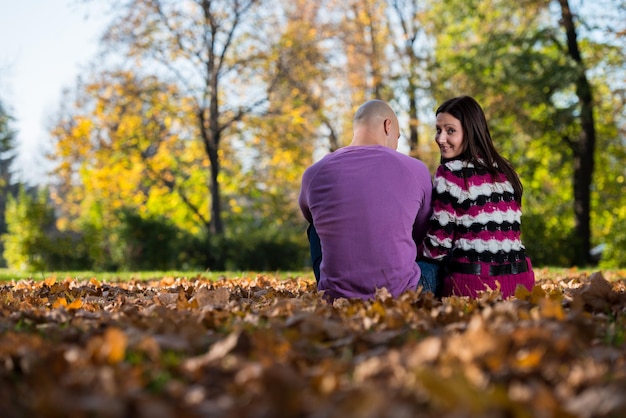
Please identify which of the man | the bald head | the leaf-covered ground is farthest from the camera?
the bald head

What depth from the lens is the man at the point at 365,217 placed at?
13.2 feet

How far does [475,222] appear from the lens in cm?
452

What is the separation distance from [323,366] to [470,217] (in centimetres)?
279

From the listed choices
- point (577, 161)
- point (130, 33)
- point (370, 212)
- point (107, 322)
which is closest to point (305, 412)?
point (107, 322)

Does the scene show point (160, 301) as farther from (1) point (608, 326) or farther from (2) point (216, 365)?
(1) point (608, 326)

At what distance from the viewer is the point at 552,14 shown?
61.4ft

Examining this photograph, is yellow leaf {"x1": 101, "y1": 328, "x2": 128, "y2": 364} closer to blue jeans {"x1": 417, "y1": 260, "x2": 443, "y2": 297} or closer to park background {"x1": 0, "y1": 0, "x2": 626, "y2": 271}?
blue jeans {"x1": 417, "y1": 260, "x2": 443, "y2": 297}

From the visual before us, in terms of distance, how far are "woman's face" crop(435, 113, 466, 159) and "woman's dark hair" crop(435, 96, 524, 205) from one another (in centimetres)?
3

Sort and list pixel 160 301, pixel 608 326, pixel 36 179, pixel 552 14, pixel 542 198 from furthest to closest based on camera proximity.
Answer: pixel 36 179, pixel 542 198, pixel 552 14, pixel 160 301, pixel 608 326

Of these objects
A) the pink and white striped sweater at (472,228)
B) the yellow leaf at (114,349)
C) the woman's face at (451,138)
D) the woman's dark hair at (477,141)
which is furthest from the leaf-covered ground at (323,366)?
the woman's face at (451,138)

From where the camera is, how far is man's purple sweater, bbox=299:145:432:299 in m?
4.02

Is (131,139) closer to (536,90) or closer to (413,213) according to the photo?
(536,90)

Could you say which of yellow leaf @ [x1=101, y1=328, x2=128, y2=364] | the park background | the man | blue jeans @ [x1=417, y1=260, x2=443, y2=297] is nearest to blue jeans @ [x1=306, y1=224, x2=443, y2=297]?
blue jeans @ [x1=417, y1=260, x2=443, y2=297]

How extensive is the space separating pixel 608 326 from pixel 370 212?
1620 mm
